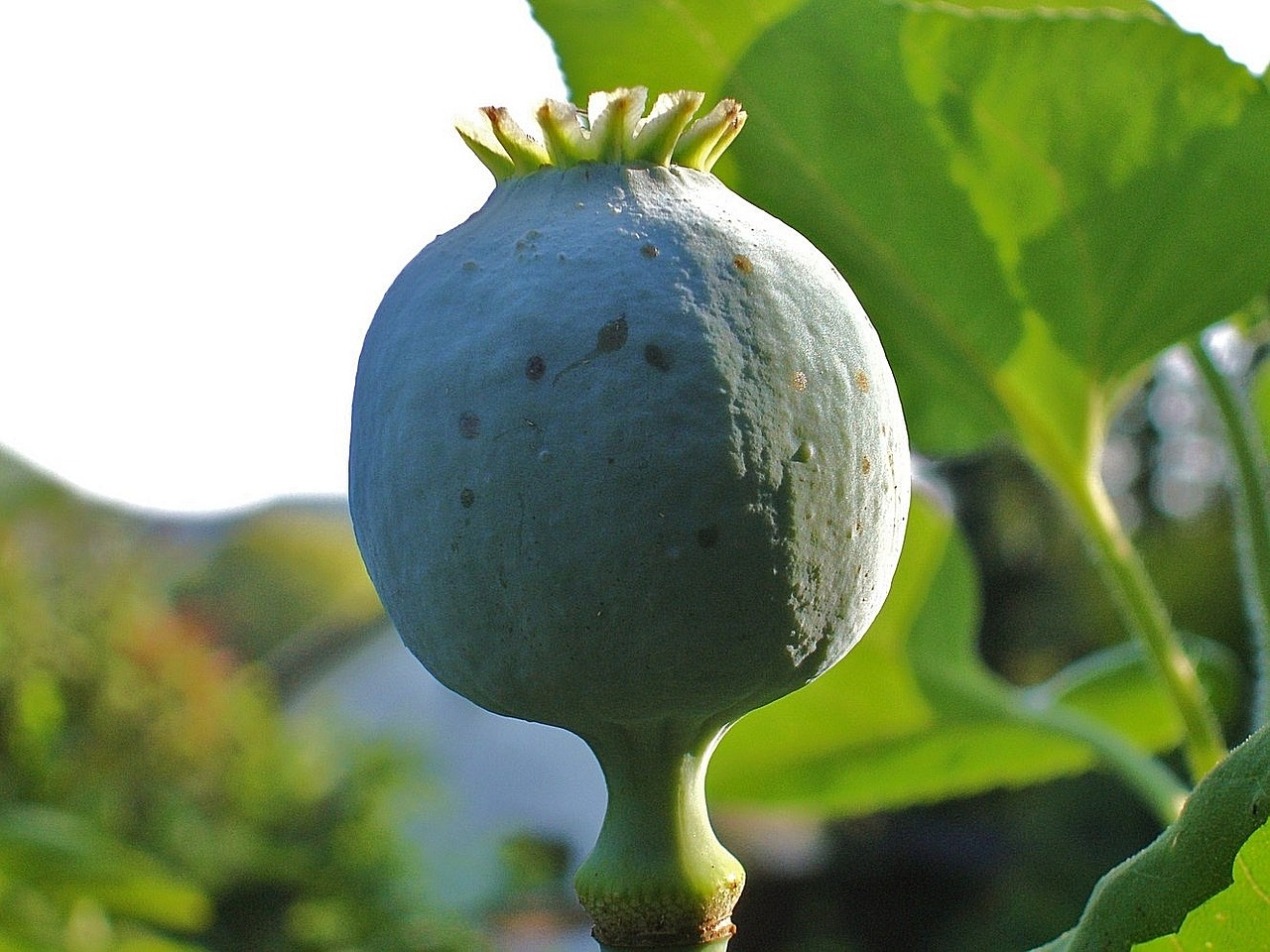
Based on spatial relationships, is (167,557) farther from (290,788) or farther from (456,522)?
(456,522)

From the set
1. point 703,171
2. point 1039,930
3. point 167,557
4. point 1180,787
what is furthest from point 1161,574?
point 703,171

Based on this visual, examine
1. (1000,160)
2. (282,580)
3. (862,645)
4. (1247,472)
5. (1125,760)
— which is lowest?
(1125,760)

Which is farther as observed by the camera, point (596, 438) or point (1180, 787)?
point (1180, 787)

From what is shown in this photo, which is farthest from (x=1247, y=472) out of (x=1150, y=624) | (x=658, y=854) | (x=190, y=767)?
(x=190, y=767)

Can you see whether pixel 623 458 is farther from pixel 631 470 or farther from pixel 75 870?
pixel 75 870

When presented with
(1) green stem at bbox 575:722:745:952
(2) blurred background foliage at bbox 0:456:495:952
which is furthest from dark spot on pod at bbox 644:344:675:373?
(2) blurred background foliage at bbox 0:456:495:952
